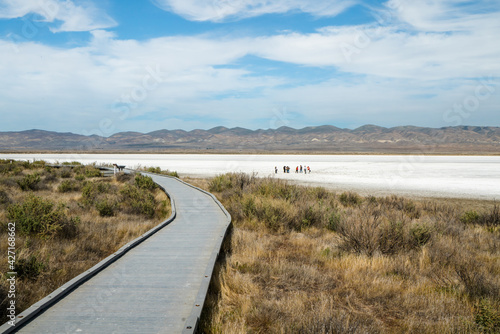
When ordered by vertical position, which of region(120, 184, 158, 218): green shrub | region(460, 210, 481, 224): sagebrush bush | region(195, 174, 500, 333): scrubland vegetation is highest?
region(120, 184, 158, 218): green shrub

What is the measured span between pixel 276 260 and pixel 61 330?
424cm

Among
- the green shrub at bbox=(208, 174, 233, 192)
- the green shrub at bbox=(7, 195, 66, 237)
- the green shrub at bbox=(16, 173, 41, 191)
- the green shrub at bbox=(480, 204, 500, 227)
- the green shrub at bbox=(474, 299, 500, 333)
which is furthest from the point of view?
the green shrub at bbox=(208, 174, 233, 192)

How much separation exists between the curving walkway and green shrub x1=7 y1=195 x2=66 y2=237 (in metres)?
2.74

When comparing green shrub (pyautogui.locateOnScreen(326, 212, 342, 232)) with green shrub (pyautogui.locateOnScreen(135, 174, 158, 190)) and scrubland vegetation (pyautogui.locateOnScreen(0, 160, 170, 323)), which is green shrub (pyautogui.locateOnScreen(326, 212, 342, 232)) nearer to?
scrubland vegetation (pyautogui.locateOnScreen(0, 160, 170, 323))

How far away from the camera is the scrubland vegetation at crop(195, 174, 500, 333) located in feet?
14.5

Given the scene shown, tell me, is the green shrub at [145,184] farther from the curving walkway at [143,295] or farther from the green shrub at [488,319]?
the green shrub at [488,319]

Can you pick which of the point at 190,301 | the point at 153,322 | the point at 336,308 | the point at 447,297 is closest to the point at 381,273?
the point at 447,297

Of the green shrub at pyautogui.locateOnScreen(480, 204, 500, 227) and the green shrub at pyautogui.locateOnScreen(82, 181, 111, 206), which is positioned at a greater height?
the green shrub at pyautogui.locateOnScreen(82, 181, 111, 206)

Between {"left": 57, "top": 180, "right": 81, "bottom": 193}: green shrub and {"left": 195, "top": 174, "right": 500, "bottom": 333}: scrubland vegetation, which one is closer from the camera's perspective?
{"left": 195, "top": 174, "right": 500, "bottom": 333}: scrubland vegetation

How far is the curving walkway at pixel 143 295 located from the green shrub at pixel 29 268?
1199mm

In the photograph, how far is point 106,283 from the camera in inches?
196

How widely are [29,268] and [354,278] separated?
5.79 metres

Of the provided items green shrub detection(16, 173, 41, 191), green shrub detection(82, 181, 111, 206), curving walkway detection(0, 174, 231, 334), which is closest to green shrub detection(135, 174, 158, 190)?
green shrub detection(82, 181, 111, 206)

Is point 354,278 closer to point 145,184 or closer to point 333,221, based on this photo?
point 333,221
